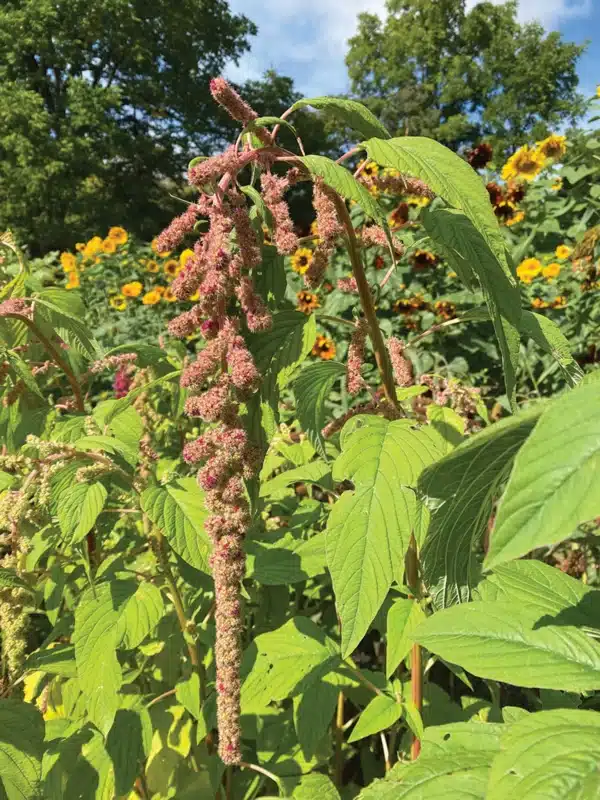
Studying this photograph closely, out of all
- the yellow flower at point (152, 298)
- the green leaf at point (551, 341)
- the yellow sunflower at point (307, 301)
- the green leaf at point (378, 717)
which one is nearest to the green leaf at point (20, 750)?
the green leaf at point (378, 717)

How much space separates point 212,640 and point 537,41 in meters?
38.5

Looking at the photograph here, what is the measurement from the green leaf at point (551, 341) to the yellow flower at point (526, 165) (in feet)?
12.8

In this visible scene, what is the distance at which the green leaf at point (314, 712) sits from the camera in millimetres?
1184

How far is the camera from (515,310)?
80 centimetres

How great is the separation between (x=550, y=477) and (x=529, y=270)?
13.4ft

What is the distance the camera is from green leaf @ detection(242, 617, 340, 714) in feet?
4.00

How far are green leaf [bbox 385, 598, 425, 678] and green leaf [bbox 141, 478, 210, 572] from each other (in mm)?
404

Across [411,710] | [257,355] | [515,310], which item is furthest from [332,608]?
[515,310]

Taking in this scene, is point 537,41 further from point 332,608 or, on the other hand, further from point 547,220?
point 332,608

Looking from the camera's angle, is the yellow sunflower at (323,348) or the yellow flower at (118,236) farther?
the yellow flower at (118,236)

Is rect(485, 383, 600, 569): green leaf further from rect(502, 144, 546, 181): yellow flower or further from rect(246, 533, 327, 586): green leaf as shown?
rect(502, 144, 546, 181): yellow flower

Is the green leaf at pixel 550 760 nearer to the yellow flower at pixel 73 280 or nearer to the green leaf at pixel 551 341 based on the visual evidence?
the green leaf at pixel 551 341

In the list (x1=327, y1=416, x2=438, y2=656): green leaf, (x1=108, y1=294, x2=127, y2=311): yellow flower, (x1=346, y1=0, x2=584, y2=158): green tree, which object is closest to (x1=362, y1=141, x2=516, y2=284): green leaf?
(x1=327, y1=416, x2=438, y2=656): green leaf

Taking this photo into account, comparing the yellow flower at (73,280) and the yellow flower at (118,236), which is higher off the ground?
the yellow flower at (118,236)
